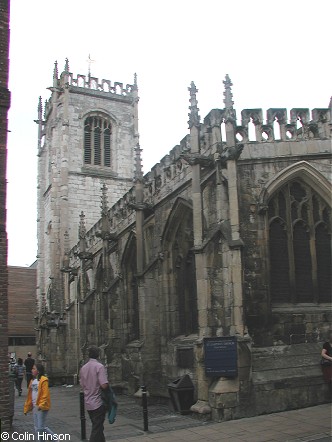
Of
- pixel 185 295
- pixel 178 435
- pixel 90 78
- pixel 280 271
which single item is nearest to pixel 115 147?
pixel 90 78

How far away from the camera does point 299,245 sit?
13914 millimetres

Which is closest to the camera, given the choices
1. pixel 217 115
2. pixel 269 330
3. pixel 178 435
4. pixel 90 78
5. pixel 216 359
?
pixel 178 435

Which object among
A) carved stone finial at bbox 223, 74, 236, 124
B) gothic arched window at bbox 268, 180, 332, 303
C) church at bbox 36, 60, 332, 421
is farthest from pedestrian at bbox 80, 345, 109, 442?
carved stone finial at bbox 223, 74, 236, 124

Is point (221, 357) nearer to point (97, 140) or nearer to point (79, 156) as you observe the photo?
point (79, 156)

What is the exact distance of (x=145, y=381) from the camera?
16438mm

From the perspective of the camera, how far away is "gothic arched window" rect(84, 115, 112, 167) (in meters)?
36.1

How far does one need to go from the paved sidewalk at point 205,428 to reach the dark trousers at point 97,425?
252 cm

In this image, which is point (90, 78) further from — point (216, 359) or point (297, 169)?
point (216, 359)

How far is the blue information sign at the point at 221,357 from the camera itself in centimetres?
1172

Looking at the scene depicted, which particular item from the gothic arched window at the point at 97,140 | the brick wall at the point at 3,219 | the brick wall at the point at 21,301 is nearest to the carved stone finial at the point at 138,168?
the brick wall at the point at 3,219

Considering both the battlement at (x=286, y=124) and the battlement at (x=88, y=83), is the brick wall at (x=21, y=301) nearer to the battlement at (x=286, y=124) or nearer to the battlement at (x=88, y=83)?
the battlement at (x=88, y=83)

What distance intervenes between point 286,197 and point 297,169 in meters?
0.74

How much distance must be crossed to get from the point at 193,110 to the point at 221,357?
247 inches

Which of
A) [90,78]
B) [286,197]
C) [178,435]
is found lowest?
[178,435]
